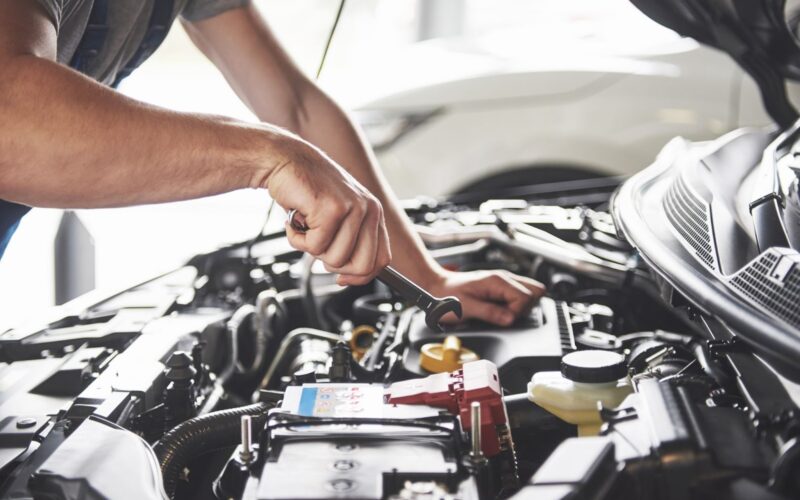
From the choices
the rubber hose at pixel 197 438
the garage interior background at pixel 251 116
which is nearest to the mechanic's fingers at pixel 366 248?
the rubber hose at pixel 197 438

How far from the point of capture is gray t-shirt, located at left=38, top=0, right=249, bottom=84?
135 cm

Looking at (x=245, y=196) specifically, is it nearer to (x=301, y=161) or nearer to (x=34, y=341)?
(x=34, y=341)

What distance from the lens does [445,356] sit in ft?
4.20

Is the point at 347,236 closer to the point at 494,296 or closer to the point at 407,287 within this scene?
the point at 407,287

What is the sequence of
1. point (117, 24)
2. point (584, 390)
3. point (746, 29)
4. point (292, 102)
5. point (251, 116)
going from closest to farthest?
point (584, 390), point (117, 24), point (746, 29), point (292, 102), point (251, 116)

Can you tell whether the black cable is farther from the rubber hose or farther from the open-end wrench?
the rubber hose

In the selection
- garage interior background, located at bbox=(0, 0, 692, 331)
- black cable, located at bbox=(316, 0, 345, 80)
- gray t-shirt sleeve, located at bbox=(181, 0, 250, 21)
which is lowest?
garage interior background, located at bbox=(0, 0, 692, 331)

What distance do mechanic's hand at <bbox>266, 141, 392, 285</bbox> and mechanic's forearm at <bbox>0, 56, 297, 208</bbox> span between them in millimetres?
24

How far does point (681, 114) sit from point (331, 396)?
256 cm

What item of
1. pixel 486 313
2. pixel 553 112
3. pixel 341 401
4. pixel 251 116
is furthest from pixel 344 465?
pixel 251 116

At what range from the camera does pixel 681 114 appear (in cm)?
323

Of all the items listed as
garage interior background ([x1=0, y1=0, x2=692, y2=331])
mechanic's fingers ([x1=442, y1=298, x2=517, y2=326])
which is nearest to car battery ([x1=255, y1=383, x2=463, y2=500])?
mechanic's fingers ([x1=442, y1=298, x2=517, y2=326])

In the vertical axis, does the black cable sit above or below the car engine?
above

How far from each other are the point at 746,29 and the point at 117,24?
1.11 meters
